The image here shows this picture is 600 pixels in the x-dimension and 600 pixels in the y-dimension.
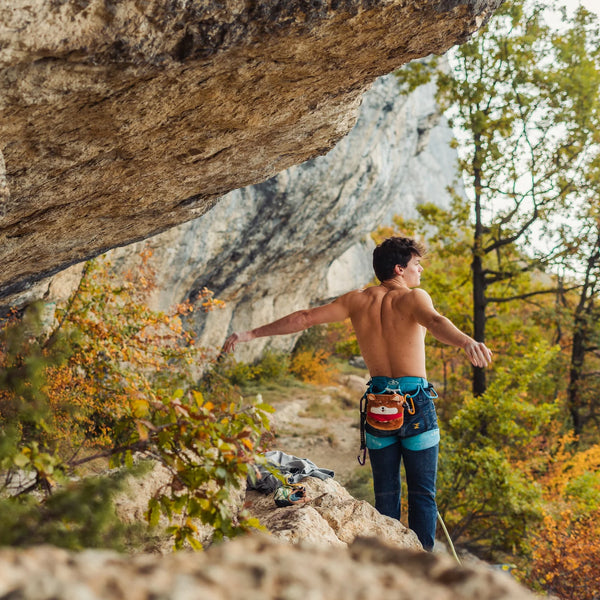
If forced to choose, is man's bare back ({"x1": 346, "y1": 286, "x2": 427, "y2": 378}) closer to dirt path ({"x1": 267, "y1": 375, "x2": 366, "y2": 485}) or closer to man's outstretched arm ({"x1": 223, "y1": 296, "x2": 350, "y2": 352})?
man's outstretched arm ({"x1": 223, "y1": 296, "x2": 350, "y2": 352})

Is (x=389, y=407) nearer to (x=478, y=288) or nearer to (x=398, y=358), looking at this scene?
(x=398, y=358)

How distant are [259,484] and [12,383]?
199 centimetres

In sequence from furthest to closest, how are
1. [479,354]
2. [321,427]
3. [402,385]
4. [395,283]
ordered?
[321,427]
[395,283]
[402,385]
[479,354]

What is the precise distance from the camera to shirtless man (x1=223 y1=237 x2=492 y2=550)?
343 cm

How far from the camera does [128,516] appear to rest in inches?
110

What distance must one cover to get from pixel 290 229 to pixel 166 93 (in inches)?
355

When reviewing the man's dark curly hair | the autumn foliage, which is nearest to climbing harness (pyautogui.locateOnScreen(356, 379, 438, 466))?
the man's dark curly hair

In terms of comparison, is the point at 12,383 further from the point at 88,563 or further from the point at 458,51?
the point at 458,51

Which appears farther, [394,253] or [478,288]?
[478,288]

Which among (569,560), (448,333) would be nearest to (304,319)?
(448,333)

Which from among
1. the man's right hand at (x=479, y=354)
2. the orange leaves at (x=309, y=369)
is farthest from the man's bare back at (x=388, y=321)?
the orange leaves at (x=309, y=369)

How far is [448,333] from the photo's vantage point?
311 centimetres

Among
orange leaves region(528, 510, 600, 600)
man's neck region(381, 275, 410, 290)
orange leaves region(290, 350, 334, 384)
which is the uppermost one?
man's neck region(381, 275, 410, 290)

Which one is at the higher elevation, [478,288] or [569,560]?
[478,288]
